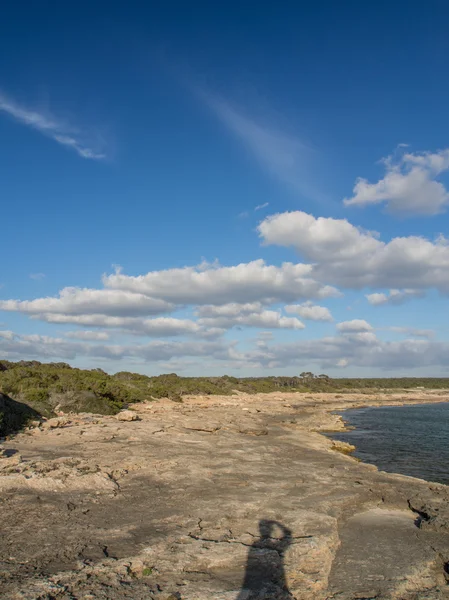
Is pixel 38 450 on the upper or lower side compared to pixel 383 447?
upper

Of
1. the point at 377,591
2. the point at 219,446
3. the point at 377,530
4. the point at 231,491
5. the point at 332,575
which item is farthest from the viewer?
the point at 219,446

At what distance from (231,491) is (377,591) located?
5694 mm

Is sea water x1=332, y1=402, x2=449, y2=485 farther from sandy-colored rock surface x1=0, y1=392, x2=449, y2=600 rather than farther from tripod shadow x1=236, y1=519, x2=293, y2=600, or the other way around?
tripod shadow x1=236, y1=519, x2=293, y2=600

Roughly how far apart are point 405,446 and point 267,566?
22.9 metres

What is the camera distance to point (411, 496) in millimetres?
12594

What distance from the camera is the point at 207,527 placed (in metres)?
9.10

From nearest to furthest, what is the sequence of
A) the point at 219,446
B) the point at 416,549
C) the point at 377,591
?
the point at 377,591
the point at 416,549
the point at 219,446

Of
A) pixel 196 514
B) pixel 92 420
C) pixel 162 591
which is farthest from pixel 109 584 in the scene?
pixel 92 420

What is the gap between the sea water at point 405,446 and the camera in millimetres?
19922

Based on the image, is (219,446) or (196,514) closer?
(196,514)

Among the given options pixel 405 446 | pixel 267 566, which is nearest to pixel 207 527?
pixel 267 566

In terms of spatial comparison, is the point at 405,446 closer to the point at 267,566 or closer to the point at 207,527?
the point at 207,527

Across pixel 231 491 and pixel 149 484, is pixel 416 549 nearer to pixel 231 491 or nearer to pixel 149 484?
pixel 231 491

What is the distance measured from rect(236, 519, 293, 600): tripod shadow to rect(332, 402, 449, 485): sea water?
11.9 meters
